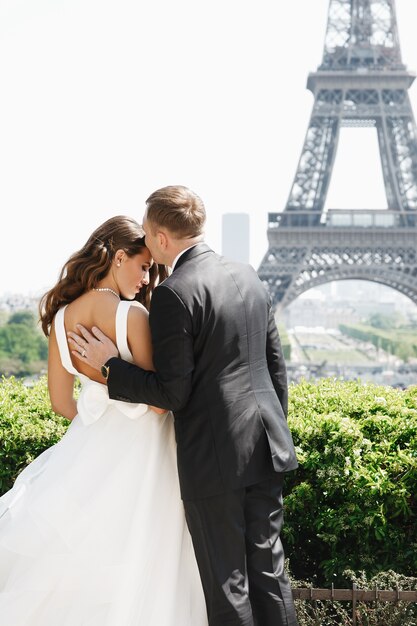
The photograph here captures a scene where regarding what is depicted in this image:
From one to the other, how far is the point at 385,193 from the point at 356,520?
116 ft

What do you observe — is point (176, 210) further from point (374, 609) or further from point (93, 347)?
point (374, 609)

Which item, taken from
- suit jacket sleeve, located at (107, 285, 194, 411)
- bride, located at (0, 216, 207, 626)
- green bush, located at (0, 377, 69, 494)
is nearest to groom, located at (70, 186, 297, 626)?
suit jacket sleeve, located at (107, 285, 194, 411)

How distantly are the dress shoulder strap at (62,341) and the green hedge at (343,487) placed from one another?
3.02 ft

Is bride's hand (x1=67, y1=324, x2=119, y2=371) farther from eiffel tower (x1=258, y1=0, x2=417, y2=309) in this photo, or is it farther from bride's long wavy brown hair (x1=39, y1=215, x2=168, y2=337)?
eiffel tower (x1=258, y1=0, x2=417, y2=309)

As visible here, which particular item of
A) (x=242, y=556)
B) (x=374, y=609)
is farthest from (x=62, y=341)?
(x=374, y=609)

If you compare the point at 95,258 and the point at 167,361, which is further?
the point at 95,258

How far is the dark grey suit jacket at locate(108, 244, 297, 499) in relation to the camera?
2564mm

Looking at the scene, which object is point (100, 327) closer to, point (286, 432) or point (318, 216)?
point (286, 432)

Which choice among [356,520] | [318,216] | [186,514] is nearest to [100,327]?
[186,514]

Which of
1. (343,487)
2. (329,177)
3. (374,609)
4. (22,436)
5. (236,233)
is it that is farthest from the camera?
(236,233)

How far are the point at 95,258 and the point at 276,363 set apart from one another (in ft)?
2.46

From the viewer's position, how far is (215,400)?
8.64ft

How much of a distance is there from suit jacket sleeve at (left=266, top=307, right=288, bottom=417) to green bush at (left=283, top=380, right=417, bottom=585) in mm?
544

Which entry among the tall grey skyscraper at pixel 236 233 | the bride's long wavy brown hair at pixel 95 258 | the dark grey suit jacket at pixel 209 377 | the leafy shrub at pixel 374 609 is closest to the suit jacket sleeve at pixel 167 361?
the dark grey suit jacket at pixel 209 377
